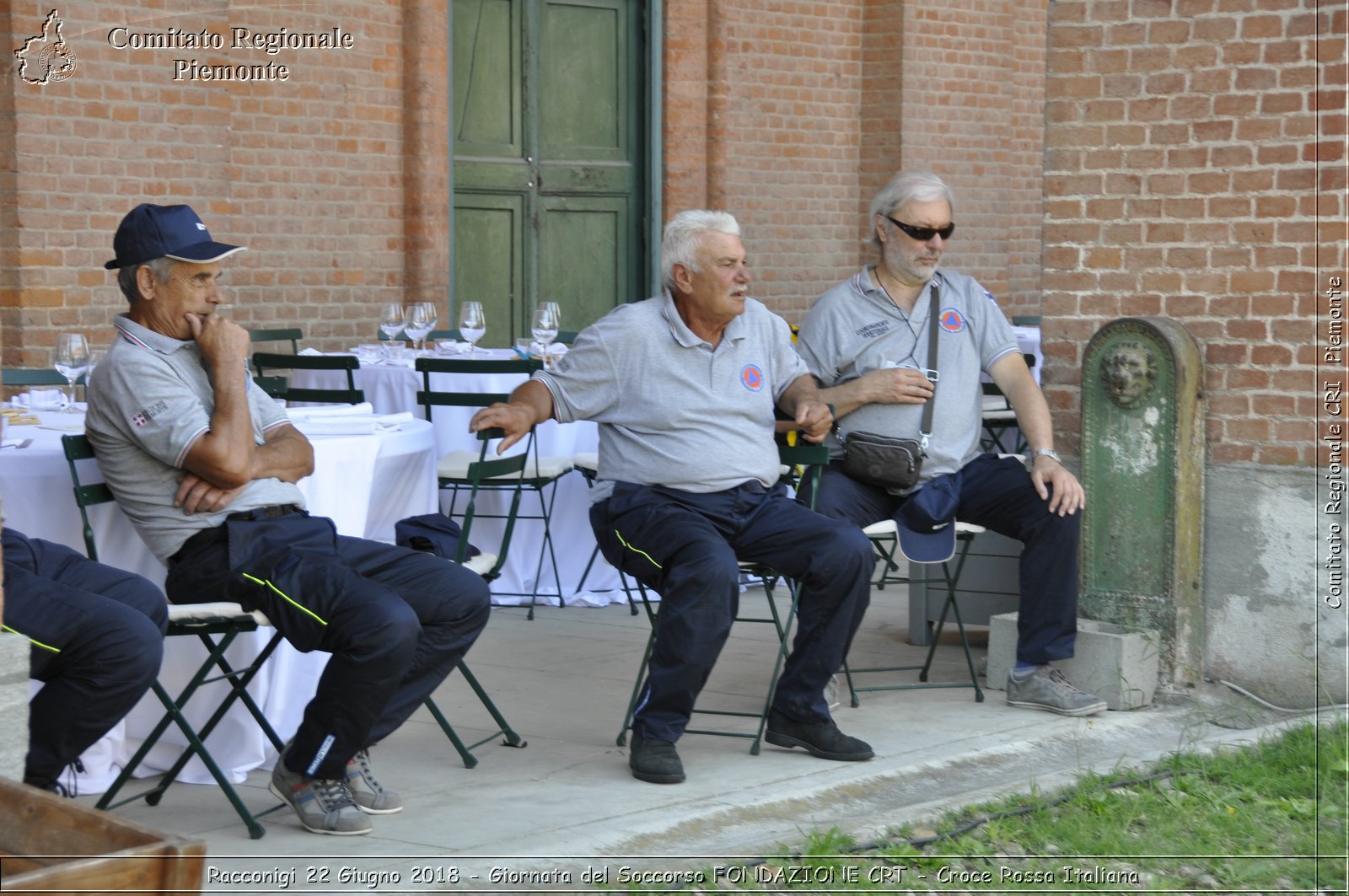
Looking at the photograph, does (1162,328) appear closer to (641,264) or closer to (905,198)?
(905,198)

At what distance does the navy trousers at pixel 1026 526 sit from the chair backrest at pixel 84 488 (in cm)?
225

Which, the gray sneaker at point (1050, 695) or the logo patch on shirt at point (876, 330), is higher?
the logo patch on shirt at point (876, 330)

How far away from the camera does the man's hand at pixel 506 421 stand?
474 centimetres

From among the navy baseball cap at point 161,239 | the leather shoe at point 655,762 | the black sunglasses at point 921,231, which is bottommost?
the leather shoe at point 655,762

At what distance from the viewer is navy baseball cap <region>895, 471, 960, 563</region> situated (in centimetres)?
552

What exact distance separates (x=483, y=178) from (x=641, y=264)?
1.36 m

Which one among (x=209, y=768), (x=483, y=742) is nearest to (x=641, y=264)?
(x=483, y=742)

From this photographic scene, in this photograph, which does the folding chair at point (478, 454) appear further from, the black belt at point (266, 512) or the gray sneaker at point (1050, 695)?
the black belt at point (266, 512)

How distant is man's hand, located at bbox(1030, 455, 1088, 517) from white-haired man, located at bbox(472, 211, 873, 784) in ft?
2.35

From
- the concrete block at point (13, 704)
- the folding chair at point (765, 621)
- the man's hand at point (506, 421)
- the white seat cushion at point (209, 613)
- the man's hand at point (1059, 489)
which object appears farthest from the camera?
the man's hand at point (1059, 489)

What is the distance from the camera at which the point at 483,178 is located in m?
10.6

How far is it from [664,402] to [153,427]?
4.95 ft

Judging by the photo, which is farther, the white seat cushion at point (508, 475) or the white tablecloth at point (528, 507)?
the white tablecloth at point (528, 507)

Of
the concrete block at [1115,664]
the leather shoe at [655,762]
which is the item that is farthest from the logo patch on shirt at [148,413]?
the concrete block at [1115,664]
